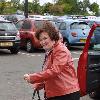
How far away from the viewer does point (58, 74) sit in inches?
149

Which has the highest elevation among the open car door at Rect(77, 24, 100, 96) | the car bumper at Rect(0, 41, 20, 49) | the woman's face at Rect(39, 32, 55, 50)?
the woman's face at Rect(39, 32, 55, 50)

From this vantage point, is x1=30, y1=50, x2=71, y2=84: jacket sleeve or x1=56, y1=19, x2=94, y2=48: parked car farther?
x1=56, y1=19, x2=94, y2=48: parked car

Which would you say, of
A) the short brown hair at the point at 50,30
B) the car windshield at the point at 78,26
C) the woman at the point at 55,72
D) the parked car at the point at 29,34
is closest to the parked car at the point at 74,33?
the car windshield at the point at 78,26

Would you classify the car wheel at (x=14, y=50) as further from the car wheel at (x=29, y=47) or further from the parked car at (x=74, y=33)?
the parked car at (x=74, y=33)

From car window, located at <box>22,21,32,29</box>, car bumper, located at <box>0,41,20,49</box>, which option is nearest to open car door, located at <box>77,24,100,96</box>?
car bumper, located at <box>0,41,20,49</box>

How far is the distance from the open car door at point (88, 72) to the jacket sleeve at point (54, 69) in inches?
101

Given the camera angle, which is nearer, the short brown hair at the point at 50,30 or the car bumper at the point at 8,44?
the short brown hair at the point at 50,30

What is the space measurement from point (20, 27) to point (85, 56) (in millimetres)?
12362

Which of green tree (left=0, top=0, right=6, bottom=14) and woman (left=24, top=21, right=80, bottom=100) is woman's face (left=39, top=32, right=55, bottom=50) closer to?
woman (left=24, top=21, right=80, bottom=100)

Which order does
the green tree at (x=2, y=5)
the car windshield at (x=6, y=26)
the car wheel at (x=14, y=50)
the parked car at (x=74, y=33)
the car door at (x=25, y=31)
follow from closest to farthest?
the car windshield at (x=6, y=26) → the car wheel at (x=14, y=50) → the car door at (x=25, y=31) → the parked car at (x=74, y=33) → the green tree at (x=2, y=5)

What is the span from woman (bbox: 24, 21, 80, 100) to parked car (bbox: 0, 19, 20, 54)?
1203 centimetres

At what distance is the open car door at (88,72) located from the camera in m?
6.35

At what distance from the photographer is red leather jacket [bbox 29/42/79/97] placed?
12.3 feet

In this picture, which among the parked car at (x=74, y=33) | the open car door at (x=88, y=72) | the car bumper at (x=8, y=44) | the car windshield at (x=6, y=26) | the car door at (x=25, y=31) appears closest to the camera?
the open car door at (x=88, y=72)
